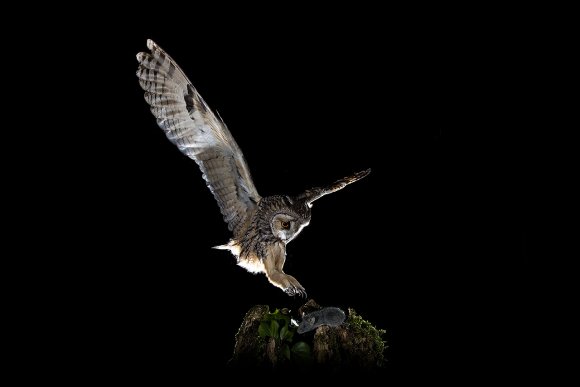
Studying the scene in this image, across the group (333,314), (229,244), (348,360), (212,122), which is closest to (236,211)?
(229,244)

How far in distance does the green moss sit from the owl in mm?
305

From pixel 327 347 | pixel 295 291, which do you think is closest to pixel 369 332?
pixel 327 347

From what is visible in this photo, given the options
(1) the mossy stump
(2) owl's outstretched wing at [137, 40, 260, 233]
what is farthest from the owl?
(1) the mossy stump

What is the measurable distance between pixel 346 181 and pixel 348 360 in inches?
43.7

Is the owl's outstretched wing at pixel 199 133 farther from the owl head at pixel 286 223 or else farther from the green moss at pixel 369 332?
the green moss at pixel 369 332

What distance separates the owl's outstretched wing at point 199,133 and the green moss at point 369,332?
835 millimetres

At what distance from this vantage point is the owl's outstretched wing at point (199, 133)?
313 centimetres

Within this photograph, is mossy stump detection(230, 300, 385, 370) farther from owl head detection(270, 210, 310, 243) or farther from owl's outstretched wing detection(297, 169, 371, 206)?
owl's outstretched wing detection(297, 169, 371, 206)

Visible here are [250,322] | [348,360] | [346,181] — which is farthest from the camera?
[346,181]

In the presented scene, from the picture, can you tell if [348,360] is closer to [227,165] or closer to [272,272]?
[272,272]

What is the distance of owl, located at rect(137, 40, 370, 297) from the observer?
3.16 metres

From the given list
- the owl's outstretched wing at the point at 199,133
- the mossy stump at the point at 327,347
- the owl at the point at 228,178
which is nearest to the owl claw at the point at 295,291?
the owl at the point at 228,178

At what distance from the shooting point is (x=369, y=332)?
318cm

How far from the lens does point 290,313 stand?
3.34 m
